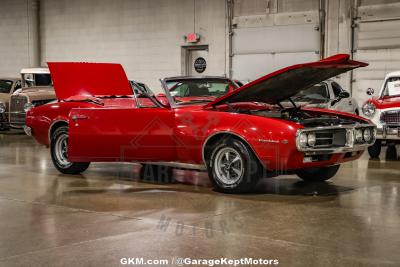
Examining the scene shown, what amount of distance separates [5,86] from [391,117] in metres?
12.1

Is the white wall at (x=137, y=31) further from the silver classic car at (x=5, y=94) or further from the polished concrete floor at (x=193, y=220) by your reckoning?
the polished concrete floor at (x=193, y=220)

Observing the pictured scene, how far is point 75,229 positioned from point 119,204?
121 cm

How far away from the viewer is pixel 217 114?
23.0ft

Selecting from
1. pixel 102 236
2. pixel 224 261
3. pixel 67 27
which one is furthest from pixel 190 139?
pixel 67 27

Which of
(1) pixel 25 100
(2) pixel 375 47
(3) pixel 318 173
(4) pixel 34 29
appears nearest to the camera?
(3) pixel 318 173

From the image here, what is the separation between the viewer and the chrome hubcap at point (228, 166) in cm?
689

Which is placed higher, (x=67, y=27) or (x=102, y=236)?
(x=67, y=27)

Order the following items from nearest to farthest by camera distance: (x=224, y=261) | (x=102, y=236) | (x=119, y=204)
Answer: (x=224, y=261) < (x=102, y=236) < (x=119, y=204)

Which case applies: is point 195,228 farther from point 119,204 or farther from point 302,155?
point 302,155

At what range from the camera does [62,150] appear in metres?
8.81

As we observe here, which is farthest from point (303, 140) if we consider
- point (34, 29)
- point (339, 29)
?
point (34, 29)

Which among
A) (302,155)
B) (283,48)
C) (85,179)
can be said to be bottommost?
(85,179)

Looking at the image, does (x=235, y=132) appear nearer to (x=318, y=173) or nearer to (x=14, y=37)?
(x=318, y=173)

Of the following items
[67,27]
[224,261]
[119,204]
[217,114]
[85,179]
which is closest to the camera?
[224,261]
